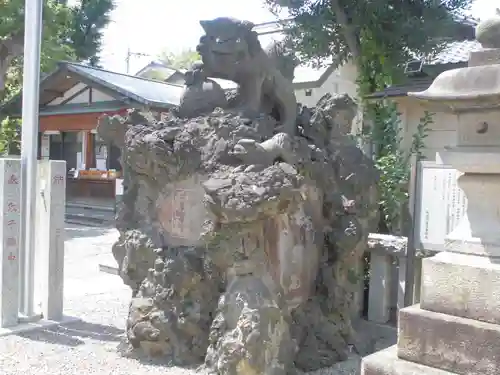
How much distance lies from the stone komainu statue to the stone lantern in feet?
7.89

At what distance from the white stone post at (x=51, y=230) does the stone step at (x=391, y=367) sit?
13.9 ft

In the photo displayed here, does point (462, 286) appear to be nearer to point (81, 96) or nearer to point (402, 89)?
point (402, 89)

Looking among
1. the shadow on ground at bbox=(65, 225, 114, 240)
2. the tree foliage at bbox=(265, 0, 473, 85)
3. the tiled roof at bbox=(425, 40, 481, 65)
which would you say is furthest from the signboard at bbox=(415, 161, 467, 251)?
the shadow on ground at bbox=(65, 225, 114, 240)

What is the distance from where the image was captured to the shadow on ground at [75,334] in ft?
19.2

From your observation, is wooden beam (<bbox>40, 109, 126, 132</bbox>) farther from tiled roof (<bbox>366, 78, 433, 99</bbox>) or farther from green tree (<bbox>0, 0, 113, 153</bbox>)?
tiled roof (<bbox>366, 78, 433, 99</bbox>)

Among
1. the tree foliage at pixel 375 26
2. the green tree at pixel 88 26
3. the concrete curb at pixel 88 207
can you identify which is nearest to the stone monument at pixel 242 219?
the tree foliage at pixel 375 26

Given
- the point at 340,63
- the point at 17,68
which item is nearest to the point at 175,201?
the point at 340,63

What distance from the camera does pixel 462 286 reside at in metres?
3.14

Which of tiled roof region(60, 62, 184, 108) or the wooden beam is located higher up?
tiled roof region(60, 62, 184, 108)

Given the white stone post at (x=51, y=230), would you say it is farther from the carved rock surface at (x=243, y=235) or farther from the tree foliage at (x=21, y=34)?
the tree foliage at (x=21, y=34)

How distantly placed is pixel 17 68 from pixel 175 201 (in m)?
14.4

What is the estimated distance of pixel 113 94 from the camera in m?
14.8

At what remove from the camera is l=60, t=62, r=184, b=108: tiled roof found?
46.6 feet

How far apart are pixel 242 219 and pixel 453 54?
8908mm
